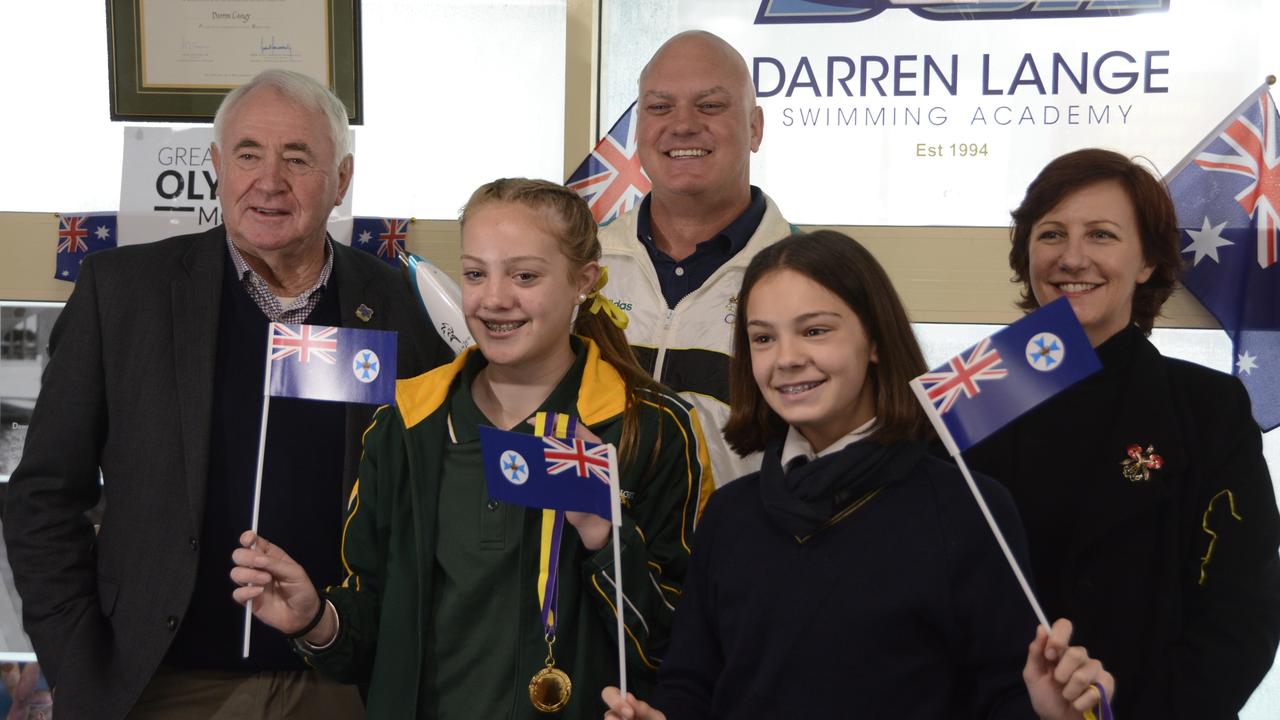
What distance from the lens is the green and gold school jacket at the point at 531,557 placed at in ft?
6.34

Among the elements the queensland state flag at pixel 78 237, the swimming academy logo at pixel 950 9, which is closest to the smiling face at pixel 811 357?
the swimming academy logo at pixel 950 9

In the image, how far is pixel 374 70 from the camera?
3.91 metres

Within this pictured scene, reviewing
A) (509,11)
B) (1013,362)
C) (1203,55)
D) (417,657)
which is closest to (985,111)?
(1203,55)

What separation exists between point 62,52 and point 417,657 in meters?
3.00

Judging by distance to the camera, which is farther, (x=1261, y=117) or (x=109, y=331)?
(x=1261, y=117)

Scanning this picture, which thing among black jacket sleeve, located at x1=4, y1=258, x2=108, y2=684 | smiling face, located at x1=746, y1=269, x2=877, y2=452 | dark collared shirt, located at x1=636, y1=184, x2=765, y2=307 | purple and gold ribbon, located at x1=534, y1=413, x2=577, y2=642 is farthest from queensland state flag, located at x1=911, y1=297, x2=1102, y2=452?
black jacket sleeve, located at x1=4, y1=258, x2=108, y2=684

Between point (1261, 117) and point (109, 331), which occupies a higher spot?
point (1261, 117)

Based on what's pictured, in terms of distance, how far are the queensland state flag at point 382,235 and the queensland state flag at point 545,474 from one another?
6.79ft

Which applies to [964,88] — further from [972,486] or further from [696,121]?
[972,486]

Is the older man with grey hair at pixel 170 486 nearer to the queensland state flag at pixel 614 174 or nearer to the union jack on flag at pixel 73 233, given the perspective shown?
the queensland state flag at pixel 614 174

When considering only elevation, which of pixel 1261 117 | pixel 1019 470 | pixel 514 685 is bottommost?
pixel 514 685

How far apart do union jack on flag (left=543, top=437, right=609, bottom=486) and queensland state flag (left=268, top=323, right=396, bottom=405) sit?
0.40 metres

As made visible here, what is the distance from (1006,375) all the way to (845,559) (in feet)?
1.18

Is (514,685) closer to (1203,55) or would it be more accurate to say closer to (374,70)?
(374,70)
